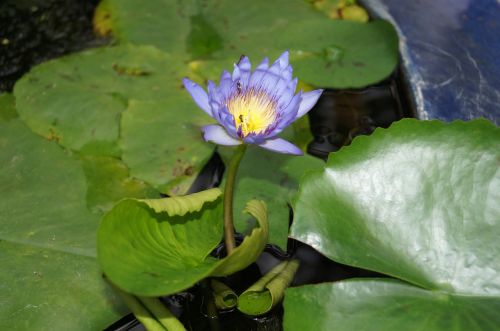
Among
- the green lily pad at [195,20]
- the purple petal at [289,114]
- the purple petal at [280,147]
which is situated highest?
the purple petal at [289,114]

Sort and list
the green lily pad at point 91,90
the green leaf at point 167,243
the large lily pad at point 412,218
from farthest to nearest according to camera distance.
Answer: the green lily pad at point 91,90
the large lily pad at point 412,218
the green leaf at point 167,243

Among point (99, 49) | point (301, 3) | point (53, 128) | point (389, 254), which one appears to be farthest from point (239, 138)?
point (301, 3)

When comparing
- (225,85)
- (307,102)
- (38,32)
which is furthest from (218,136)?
(38,32)

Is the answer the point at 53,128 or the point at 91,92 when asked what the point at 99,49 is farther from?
the point at 53,128

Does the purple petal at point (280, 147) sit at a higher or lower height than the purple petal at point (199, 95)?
lower

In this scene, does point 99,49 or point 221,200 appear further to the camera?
point 99,49

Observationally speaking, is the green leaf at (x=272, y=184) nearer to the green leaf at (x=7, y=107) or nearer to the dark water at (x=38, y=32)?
the green leaf at (x=7, y=107)

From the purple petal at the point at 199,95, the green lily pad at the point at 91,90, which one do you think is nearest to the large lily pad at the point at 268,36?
the green lily pad at the point at 91,90

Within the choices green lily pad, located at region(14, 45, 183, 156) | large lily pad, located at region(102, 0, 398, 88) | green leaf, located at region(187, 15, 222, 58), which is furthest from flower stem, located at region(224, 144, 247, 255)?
green leaf, located at region(187, 15, 222, 58)
